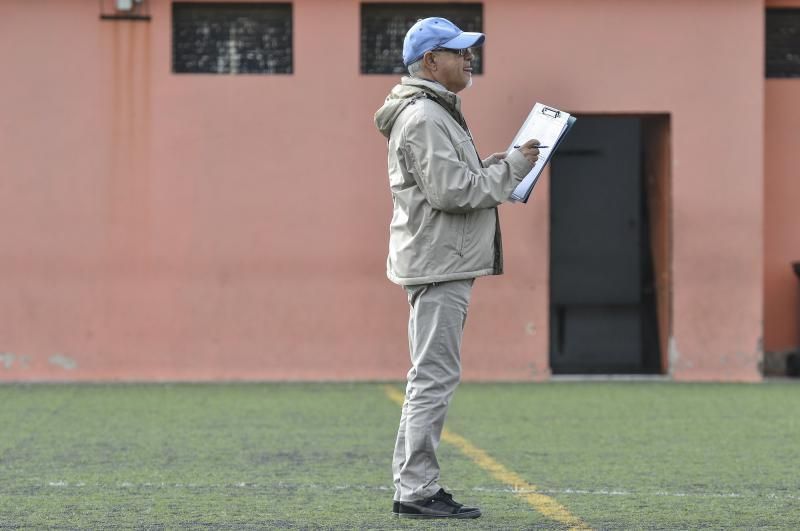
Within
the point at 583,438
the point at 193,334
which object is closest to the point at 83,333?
the point at 193,334

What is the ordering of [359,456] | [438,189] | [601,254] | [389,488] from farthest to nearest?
1. [601,254]
2. [359,456]
3. [389,488]
4. [438,189]

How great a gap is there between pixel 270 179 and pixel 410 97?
26.4ft

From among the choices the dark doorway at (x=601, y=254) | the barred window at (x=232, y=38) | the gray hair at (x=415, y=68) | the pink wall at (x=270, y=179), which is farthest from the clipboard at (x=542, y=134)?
the dark doorway at (x=601, y=254)

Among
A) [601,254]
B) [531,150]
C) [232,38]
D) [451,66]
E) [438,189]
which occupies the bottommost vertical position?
[601,254]

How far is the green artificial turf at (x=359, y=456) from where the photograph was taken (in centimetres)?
614

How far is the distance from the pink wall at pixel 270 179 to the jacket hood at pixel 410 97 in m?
7.84

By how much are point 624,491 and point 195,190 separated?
7668 mm

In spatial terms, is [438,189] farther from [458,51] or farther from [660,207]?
[660,207]

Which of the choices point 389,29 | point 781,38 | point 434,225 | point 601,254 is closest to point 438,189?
point 434,225

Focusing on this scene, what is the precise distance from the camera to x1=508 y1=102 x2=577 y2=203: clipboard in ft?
19.4

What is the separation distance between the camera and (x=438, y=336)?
5781 mm

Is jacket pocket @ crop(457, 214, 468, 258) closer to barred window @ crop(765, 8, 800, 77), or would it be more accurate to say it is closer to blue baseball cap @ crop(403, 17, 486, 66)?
blue baseball cap @ crop(403, 17, 486, 66)

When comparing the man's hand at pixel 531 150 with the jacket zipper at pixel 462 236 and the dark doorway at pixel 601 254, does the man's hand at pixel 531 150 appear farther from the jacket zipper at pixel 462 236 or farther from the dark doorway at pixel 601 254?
the dark doorway at pixel 601 254

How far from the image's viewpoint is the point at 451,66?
5.89 meters
